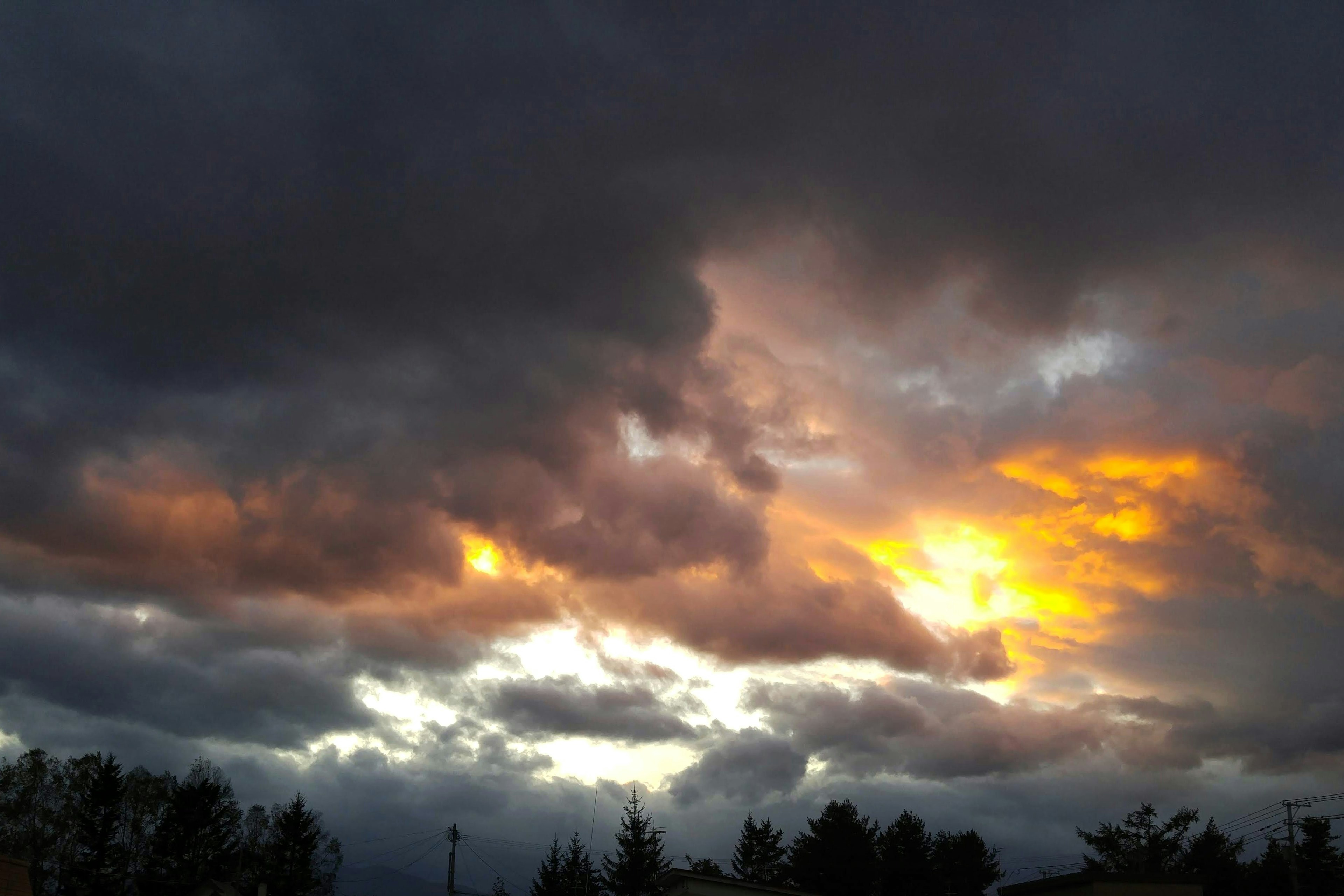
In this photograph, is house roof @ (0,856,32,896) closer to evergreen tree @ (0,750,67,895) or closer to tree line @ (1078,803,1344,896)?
evergreen tree @ (0,750,67,895)

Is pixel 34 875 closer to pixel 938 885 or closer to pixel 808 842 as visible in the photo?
pixel 808 842

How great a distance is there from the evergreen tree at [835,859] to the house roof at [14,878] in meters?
59.4

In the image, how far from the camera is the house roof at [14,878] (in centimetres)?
5216

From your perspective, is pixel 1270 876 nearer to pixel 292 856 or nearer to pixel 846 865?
pixel 846 865

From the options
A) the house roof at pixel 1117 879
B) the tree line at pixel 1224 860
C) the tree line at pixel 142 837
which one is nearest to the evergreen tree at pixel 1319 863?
the tree line at pixel 1224 860

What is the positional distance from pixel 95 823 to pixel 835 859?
64313 mm

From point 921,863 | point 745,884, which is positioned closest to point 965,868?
point 921,863

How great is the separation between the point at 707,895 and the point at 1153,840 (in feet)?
229

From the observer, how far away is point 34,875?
77.1 meters

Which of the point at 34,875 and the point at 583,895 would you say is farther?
the point at 583,895

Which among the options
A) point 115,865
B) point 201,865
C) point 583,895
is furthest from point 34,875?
point 583,895

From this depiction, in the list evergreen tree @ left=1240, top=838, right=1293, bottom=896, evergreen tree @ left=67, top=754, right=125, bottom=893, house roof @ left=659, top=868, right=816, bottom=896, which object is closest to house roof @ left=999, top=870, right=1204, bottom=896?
house roof @ left=659, top=868, right=816, bottom=896

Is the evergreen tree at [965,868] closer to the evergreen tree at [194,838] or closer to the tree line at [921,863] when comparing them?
the tree line at [921,863]

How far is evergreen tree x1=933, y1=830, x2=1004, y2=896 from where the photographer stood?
9525 cm
